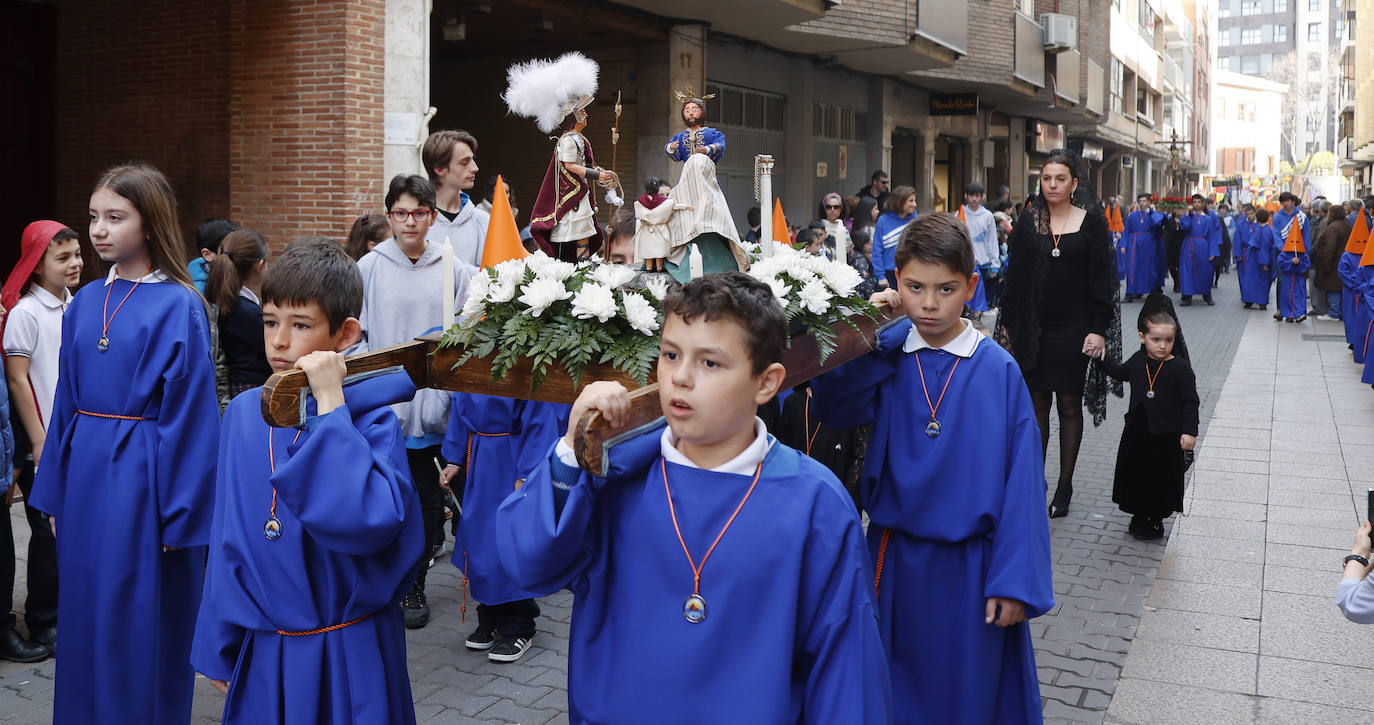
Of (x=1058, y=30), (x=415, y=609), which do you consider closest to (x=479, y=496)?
(x=415, y=609)

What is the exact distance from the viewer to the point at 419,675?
5.08 metres

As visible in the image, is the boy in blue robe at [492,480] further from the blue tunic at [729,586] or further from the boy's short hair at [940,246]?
the blue tunic at [729,586]

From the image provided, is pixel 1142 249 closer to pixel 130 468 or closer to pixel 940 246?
pixel 940 246

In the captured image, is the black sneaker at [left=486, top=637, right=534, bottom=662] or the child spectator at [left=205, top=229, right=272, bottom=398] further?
the child spectator at [left=205, top=229, right=272, bottom=398]

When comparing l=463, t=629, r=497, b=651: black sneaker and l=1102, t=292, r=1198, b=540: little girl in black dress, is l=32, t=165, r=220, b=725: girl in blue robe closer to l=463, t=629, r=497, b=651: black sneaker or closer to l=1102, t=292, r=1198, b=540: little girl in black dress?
l=463, t=629, r=497, b=651: black sneaker

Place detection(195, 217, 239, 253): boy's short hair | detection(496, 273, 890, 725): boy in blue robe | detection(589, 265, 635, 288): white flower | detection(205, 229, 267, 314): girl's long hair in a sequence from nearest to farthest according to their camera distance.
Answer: detection(496, 273, 890, 725): boy in blue robe, detection(589, 265, 635, 288): white flower, detection(205, 229, 267, 314): girl's long hair, detection(195, 217, 239, 253): boy's short hair

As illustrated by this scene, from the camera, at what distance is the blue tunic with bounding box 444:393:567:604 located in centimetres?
502

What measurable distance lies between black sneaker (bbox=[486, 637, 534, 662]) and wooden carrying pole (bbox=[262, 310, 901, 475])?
7.51ft

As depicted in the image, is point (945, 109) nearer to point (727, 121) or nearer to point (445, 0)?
point (727, 121)

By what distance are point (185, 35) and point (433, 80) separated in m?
6.84

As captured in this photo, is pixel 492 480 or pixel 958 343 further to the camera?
pixel 492 480

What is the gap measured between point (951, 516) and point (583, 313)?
1229 mm

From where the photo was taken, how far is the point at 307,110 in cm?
1157

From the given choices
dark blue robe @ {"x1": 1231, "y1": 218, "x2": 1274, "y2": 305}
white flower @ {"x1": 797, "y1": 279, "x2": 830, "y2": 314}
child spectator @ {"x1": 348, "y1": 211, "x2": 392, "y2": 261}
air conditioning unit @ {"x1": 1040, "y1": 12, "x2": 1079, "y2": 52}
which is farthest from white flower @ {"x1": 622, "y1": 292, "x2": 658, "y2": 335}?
air conditioning unit @ {"x1": 1040, "y1": 12, "x2": 1079, "y2": 52}
